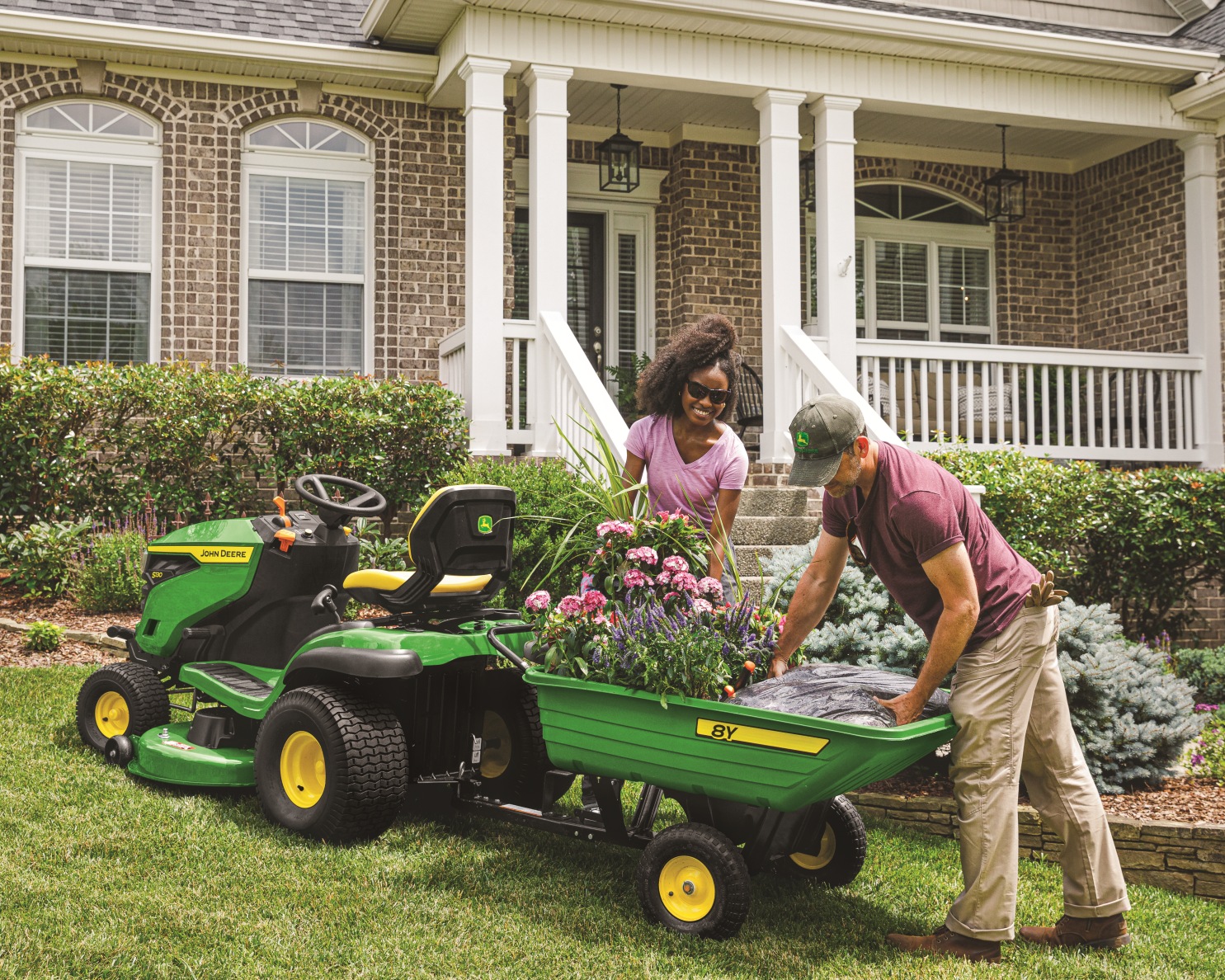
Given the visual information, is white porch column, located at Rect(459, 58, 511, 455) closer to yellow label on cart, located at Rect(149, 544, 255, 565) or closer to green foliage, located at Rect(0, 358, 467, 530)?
green foliage, located at Rect(0, 358, 467, 530)

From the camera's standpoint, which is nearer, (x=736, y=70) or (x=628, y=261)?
(x=736, y=70)

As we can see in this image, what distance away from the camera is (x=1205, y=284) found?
10547 mm

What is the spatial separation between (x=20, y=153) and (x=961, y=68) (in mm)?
8062

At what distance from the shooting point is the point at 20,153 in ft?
31.7

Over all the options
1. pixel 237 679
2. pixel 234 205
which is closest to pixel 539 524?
pixel 237 679

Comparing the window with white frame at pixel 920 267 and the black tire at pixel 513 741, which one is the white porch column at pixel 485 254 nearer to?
the black tire at pixel 513 741

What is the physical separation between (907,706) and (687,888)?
85 centimetres

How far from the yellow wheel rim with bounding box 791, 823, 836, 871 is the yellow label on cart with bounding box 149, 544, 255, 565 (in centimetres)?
248

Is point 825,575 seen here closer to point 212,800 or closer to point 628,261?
point 212,800


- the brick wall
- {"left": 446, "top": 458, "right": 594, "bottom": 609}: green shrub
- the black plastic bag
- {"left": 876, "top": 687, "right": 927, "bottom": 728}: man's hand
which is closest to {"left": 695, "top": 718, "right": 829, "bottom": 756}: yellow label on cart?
the black plastic bag

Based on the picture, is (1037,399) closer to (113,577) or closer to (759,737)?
(113,577)

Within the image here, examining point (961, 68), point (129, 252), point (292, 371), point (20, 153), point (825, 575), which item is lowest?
point (825, 575)

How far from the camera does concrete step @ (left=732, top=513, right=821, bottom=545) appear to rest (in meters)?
7.25

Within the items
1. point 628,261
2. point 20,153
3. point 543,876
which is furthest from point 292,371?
point 543,876
